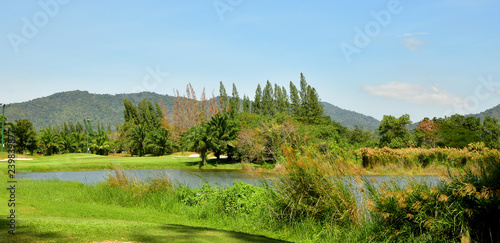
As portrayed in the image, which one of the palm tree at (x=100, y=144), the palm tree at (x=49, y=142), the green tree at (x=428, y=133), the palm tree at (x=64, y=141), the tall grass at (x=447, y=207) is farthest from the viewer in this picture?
→ the palm tree at (x=100, y=144)

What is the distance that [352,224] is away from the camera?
28.8ft

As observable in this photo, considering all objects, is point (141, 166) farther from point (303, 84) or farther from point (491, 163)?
point (303, 84)

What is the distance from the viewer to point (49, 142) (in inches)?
2286

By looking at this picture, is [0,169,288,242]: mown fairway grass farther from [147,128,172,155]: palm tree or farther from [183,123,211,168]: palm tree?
[147,128,172,155]: palm tree

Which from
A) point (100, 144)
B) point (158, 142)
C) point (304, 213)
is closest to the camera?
point (304, 213)

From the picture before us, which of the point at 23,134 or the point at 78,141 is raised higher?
the point at 23,134

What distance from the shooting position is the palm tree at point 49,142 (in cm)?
5738

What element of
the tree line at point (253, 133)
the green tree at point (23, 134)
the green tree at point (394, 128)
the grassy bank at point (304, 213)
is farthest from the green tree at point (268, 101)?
the grassy bank at point (304, 213)

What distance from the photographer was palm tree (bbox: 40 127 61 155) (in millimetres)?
57378

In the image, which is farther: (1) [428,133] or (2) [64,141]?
(2) [64,141]

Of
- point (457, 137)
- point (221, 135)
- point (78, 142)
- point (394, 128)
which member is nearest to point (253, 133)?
point (221, 135)

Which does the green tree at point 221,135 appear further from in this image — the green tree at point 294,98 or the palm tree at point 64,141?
the green tree at point 294,98

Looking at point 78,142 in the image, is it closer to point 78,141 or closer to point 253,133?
point 78,141

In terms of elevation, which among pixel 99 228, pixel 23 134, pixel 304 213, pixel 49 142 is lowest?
pixel 304 213
